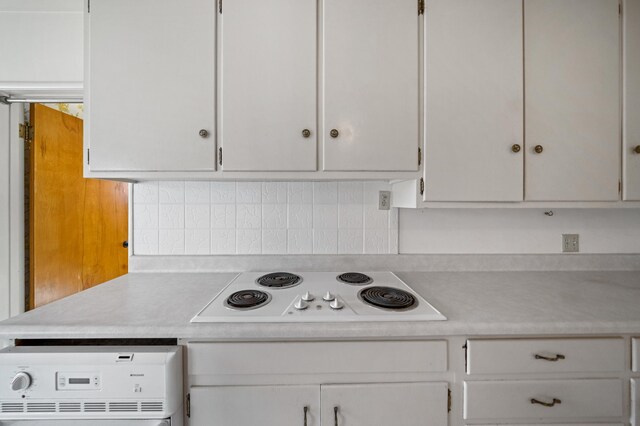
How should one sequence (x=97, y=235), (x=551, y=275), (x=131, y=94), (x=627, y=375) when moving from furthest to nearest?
(x=97, y=235) → (x=551, y=275) → (x=131, y=94) → (x=627, y=375)

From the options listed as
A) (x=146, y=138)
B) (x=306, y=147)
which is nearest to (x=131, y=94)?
(x=146, y=138)

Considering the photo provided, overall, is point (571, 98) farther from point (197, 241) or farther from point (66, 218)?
point (66, 218)

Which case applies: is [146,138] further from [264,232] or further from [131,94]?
[264,232]

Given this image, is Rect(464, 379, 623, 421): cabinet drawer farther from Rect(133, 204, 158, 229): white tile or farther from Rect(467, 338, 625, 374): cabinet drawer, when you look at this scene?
Rect(133, 204, 158, 229): white tile

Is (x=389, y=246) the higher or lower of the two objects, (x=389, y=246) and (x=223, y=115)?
the lower

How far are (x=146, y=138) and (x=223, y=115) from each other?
0.35 m

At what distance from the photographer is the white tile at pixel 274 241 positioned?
4.77 ft

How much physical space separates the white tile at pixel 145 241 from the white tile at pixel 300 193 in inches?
30.9

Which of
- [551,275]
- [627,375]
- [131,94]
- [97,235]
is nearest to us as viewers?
[627,375]

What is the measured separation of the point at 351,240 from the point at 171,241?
3.33 ft

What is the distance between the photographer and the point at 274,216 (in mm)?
1460

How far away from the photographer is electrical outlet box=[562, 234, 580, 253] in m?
1.49

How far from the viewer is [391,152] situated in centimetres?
114

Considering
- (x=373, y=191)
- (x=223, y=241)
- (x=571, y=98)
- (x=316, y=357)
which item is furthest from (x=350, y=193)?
(x=571, y=98)
